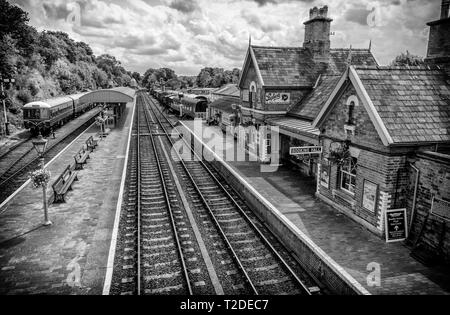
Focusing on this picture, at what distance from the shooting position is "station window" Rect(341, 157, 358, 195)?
12.2m

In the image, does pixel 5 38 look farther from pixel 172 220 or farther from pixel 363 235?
pixel 363 235

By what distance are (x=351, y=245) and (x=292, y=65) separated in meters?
14.2

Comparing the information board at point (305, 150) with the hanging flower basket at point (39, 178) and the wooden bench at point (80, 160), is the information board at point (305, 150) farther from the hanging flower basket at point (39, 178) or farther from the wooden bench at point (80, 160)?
the wooden bench at point (80, 160)

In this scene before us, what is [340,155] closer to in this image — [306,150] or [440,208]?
[306,150]

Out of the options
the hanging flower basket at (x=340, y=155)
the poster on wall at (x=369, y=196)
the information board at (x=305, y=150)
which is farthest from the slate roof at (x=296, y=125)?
the poster on wall at (x=369, y=196)

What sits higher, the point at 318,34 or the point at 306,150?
the point at 318,34

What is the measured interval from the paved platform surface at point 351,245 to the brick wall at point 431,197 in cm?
70

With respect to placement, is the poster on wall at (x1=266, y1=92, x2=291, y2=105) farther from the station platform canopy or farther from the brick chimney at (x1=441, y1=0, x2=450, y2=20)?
the station platform canopy

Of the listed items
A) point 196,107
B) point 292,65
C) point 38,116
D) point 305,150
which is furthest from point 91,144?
point 196,107

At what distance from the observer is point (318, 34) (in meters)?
21.5

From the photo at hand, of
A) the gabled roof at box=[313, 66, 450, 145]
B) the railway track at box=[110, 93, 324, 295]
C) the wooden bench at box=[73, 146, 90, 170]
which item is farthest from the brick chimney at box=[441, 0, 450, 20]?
the wooden bench at box=[73, 146, 90, 170]

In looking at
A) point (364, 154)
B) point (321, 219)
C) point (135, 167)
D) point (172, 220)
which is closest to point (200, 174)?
point (135, 167)

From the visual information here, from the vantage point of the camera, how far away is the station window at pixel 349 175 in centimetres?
1222
